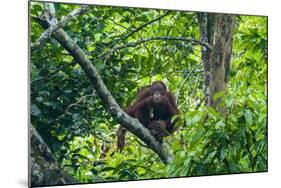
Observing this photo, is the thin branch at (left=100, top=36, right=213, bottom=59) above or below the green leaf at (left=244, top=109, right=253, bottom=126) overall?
above

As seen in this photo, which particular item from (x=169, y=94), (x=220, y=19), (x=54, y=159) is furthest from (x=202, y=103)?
(x=54, y=159)

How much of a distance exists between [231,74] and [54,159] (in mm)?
1481

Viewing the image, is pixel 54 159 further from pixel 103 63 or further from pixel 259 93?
pixel 259 93

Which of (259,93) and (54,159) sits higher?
Result: (259,93)

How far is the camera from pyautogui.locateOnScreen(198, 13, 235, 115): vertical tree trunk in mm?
4832

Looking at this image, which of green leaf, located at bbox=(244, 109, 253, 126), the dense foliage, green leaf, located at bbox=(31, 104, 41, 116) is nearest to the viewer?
green leaf, located at bbox=(31, 104, 41, 116)

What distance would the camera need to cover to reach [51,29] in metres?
4.33

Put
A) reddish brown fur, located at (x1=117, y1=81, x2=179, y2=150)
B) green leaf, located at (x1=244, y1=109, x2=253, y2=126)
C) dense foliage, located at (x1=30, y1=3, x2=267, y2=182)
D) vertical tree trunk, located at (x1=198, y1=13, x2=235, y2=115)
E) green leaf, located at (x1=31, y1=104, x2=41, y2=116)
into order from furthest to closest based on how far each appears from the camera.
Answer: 1. vertical tree trunk, located at (x1=198, y1=13, x2=235, y2=115)
2. reddish brown fur, located at (x1=117, y1=81, x2=179, y2=150)
3. green leaf, located at (x1=244, y1=109, x2=253, y2=126)
4. dense foliage, located at (x1=30, y1=3, x2=267, y2=182)
5. green leaf, located at (x1=31, y1=104, x2=41, y2=116)

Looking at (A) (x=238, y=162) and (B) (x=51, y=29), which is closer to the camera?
(B) (x=51, y=29)

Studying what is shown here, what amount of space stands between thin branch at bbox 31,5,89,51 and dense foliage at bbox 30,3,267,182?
28 mm

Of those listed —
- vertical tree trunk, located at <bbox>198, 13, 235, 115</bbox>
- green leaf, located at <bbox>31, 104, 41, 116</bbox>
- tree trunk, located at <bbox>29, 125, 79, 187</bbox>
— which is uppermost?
vertical tree trunk, located at <bbox>198, 13, 235, 115</bbox>

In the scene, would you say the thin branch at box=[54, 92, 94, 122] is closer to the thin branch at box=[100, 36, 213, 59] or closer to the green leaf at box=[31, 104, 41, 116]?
the green leaf at box=[31, 104, 41, 116]

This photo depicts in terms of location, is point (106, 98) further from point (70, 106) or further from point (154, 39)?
point (154, 39)

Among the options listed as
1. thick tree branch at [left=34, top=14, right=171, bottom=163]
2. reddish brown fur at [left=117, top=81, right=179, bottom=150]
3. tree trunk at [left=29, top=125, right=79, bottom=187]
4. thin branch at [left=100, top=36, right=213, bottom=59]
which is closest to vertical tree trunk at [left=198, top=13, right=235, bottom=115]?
thin branch at [left=100, top=36, right=213, bottom=59]
